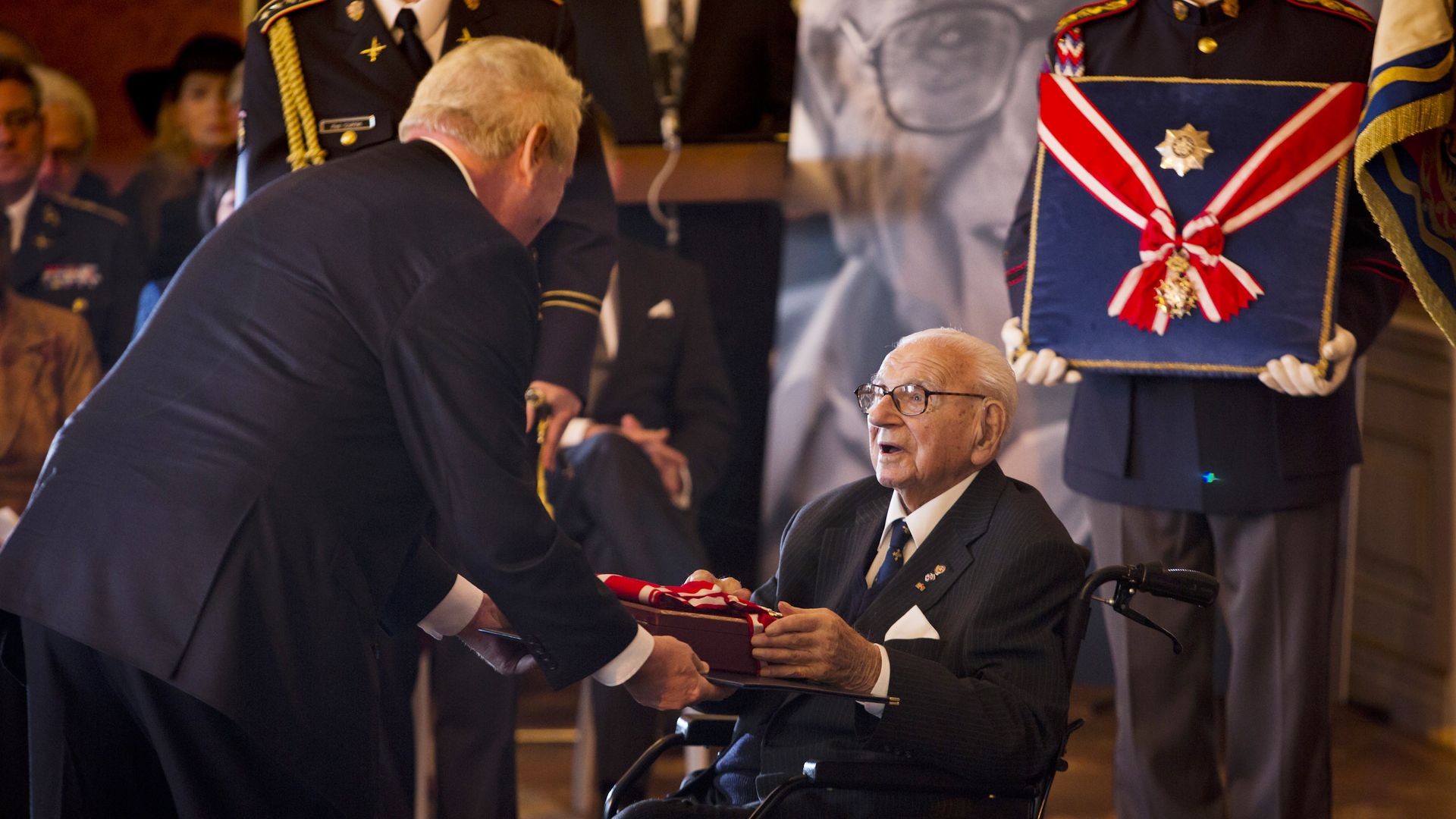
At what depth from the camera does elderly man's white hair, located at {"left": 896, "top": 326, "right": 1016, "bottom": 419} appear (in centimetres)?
258

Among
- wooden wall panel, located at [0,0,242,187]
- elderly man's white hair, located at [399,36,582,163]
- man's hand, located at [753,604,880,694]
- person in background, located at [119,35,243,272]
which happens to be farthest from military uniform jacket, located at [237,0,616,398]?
wooden wall panel, located at [0,0,242,187]

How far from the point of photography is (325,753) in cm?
218

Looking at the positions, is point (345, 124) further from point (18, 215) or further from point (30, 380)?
point (18, 215)

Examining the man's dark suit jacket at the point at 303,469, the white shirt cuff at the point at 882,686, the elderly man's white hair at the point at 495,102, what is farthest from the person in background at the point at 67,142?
the white shirt cuff at the point at 882,686

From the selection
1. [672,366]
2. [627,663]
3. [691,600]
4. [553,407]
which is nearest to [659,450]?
[672,366]

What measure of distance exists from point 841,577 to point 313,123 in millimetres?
1478

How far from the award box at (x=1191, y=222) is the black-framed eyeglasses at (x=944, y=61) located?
1448mm

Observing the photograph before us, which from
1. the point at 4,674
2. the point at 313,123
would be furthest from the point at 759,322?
the point at 4,674

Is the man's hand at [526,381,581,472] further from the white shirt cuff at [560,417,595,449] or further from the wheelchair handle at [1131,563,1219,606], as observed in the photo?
the wheelchair handle at [1131,563,1219,606]

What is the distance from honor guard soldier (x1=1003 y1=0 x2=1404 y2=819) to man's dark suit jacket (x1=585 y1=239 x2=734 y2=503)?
5.49ft

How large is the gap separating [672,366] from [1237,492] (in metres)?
2.04

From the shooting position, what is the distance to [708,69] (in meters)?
4.96

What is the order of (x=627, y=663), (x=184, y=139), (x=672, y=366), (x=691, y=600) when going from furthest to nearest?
1. (x=184, y=139)
2. (x=672, y=366)
3. (x=691, y=600)
4. (x=627, y=663)

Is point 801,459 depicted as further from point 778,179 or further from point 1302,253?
point 1302,253
